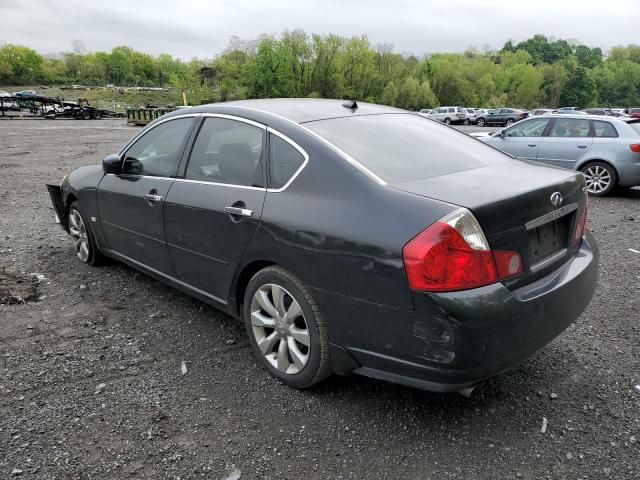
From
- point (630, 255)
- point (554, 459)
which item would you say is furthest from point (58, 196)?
point (630, 255)

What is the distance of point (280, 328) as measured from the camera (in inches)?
119

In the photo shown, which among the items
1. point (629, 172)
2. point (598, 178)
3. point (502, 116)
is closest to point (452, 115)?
point (502, 116)

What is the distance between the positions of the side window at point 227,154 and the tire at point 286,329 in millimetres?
629

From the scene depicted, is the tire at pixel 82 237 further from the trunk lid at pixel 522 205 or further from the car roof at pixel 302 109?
the trunk lid at pixel 522 205

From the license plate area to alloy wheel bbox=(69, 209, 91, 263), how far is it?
4103 millimetres

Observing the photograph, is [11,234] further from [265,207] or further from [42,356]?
[265,207]

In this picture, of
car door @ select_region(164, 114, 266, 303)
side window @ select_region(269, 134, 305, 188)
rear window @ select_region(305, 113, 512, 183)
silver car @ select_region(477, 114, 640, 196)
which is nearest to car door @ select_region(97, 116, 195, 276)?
car door @ select_region(164, 114, 266, 303)

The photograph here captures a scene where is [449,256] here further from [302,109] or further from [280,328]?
[302,109]

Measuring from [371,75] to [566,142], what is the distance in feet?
241

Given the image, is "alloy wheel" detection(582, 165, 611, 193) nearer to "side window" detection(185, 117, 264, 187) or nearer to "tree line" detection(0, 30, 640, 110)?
"side window" detection(185, 117, 264, 187)

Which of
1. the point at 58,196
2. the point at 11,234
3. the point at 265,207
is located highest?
the point at 265,207

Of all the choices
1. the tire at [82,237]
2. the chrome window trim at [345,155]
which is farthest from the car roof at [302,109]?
the tire at [82,237]

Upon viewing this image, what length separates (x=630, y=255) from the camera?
5.66m

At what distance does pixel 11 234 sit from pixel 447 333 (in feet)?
→ 19.8
